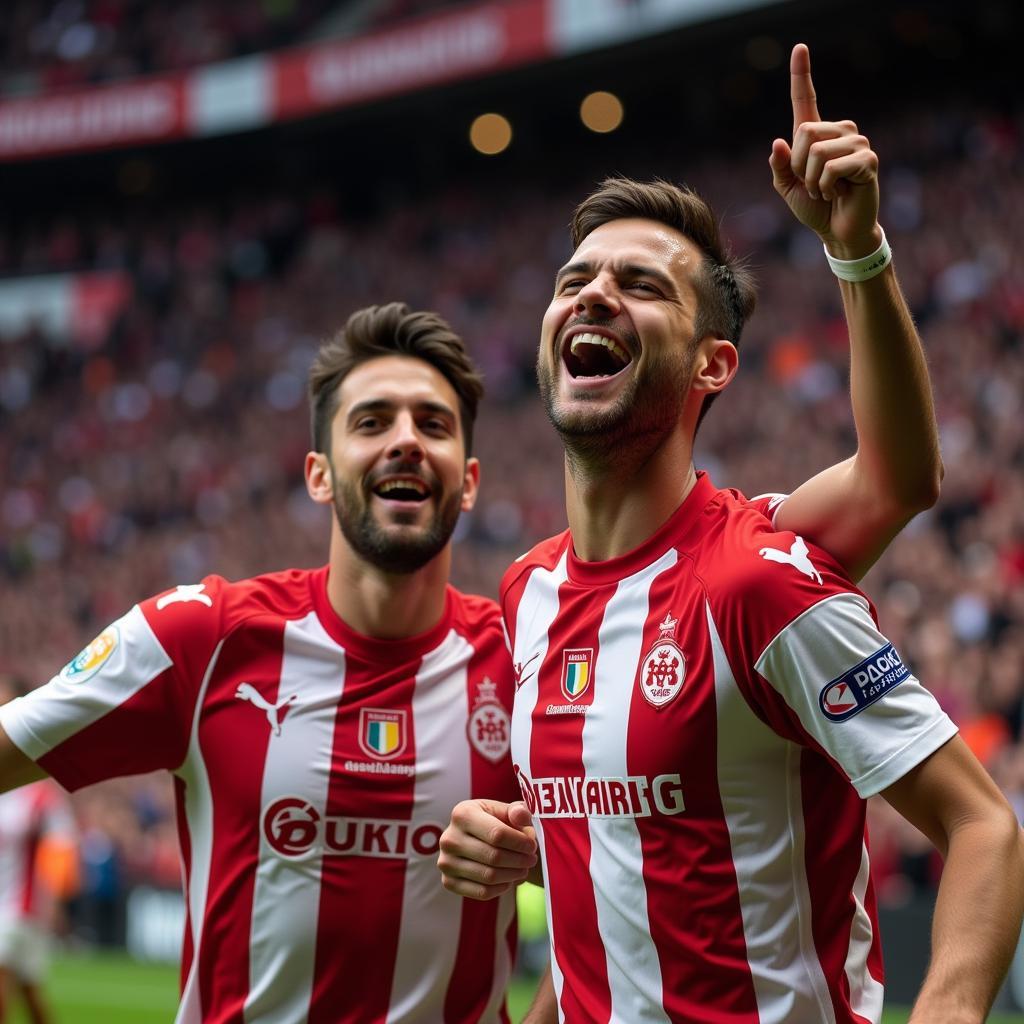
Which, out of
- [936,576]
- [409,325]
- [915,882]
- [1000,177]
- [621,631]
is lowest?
[915,882]

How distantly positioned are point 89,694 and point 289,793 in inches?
19.6

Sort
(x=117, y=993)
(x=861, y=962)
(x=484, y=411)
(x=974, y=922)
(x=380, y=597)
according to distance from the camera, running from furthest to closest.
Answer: (x=484, y=411)
(x=117, y=993)
(x=380, y=597)
(x=861, y=962)
(x=974, y=922)

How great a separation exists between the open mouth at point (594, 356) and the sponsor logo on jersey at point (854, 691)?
758mm

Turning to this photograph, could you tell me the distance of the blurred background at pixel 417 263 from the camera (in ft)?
42.1

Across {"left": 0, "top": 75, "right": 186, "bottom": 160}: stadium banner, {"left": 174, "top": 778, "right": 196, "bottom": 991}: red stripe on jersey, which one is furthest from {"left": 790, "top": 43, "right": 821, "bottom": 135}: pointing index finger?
{"left": 0, "top": 75, "right": 186, "bottom": 160}: stadium banner

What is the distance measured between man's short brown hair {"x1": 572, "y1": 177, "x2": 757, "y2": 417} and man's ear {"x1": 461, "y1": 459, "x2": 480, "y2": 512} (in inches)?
38.2

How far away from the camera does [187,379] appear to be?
→ 2283 cm

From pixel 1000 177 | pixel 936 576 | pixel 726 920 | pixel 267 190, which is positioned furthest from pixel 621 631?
pixel 267 190

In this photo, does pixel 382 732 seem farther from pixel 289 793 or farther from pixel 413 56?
pixel 413 56

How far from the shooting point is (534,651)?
289 centimetres

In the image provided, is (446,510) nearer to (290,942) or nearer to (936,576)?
(290,942)

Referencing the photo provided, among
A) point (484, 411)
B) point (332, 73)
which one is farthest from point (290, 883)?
point (332, 73)

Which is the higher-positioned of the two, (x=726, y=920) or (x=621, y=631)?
(x=621, y=631)

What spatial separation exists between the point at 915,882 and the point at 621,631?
24.2ft
